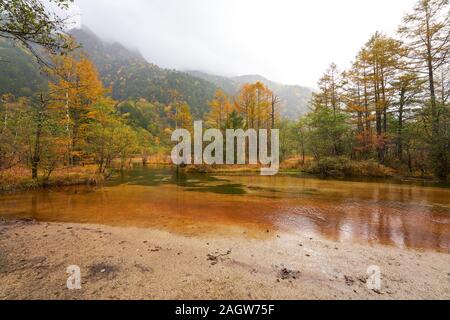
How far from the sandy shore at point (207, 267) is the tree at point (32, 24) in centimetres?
368

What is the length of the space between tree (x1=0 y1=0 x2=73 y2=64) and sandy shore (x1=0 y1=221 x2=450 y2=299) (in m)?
3.68

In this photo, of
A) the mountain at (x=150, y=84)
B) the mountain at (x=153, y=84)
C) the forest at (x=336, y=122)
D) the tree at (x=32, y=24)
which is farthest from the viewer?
the mountain at (x=153, y=84)

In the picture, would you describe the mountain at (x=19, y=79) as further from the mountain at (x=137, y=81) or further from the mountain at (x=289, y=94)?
the mountain at (x=289, y=94)

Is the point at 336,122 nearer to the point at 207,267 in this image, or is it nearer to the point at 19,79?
the point at 207,267

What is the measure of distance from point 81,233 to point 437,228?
875 cm

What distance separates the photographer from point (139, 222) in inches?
214

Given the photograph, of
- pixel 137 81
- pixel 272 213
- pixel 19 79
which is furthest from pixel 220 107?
pixel 137 81

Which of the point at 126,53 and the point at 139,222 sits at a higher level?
the point at 126,53

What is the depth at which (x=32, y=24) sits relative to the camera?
3299 mm

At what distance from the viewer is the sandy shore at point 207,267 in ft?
7.78

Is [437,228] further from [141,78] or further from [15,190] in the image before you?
[141,78]

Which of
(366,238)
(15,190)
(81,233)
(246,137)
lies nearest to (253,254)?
(366,238)

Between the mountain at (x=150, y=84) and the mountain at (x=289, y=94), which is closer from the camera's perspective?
the mountain at (x=150, y=84)

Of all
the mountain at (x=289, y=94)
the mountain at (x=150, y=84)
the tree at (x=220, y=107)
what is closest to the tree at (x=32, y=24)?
the tree at (x=220, y=107)
